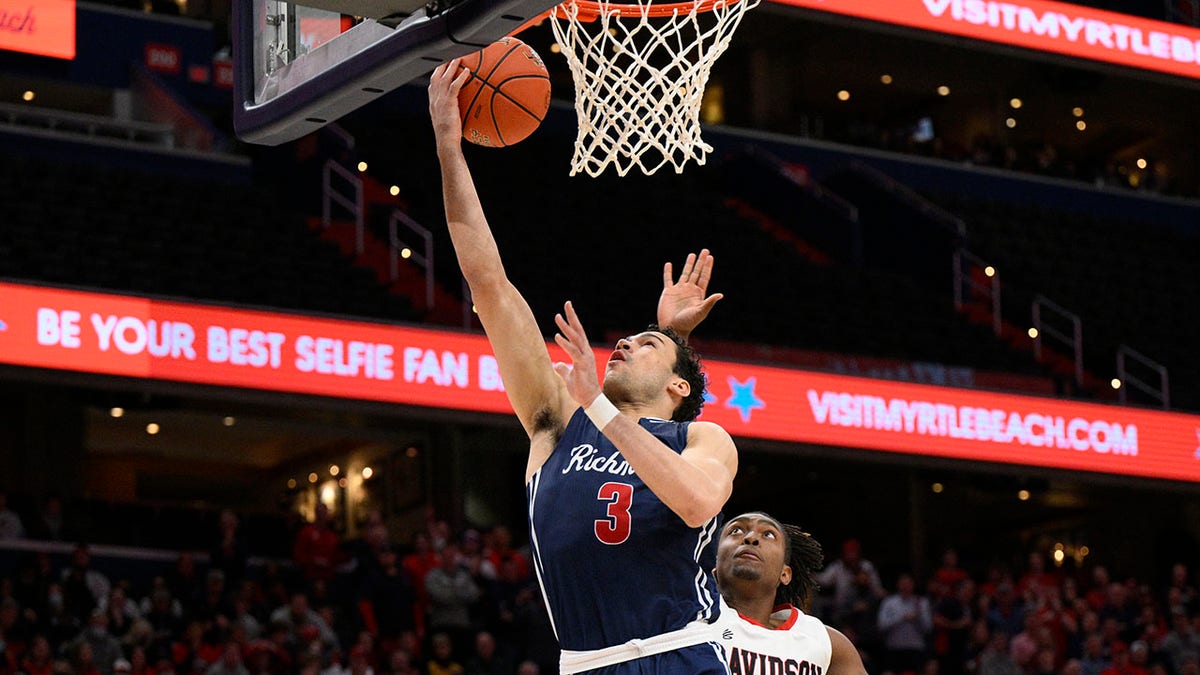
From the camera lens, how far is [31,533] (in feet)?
44.4

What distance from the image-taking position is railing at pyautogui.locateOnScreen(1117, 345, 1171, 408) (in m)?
18.2

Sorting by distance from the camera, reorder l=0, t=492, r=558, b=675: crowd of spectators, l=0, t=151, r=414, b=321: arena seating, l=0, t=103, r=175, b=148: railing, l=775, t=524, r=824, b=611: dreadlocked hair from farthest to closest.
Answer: l=0, t=103, r=175, b=148: railing
l=0, t=151, r=414, b=321: arena seating
l=0, t=492, r=558, b=675: crowd of spectators
l=775, t=524, r=824, b=611: dreadlocked hair

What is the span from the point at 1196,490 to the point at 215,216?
9.03 meters

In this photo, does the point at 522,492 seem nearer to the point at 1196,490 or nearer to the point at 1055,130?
the point at 1196,490

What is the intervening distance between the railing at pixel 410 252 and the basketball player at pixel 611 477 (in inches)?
426

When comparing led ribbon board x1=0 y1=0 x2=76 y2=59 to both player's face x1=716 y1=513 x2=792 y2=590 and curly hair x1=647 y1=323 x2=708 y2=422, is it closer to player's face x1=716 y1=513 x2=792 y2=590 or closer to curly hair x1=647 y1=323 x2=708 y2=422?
player's face x1=716 y1=513 x2=792 y2=590

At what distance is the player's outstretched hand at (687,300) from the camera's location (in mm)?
4906

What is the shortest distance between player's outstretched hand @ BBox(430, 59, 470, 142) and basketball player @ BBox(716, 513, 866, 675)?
1.48 m

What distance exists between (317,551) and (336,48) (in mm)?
8909

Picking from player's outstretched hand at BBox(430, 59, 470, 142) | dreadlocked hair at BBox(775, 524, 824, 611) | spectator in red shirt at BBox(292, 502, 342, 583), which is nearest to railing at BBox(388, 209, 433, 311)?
spectator in red shirt at BBox(292, 502, 342, 583)

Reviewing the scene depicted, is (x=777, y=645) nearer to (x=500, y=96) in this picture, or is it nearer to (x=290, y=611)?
(x=500, y=96)

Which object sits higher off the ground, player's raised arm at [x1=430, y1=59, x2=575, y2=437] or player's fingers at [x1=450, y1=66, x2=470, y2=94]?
player's fingers at [x1=450, y1=66, x2=470, y2=94]

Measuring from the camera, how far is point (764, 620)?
5.35 meters

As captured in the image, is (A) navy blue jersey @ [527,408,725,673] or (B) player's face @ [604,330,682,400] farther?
(B) player's face @ [604,330,682,400]
